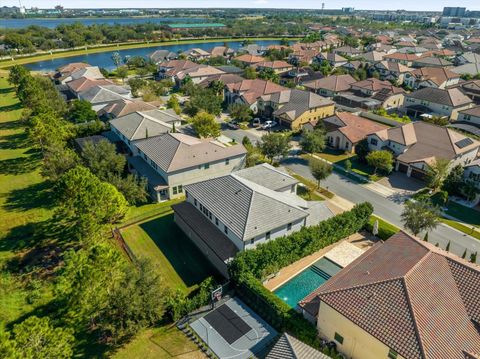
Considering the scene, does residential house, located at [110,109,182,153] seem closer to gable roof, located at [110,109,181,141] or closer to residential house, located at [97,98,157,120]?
gable roof, located at [110,109,181,141]

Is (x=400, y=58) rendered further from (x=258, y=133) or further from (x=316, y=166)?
(x=316, y=166)

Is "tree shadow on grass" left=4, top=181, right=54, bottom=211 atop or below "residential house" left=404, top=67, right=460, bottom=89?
below

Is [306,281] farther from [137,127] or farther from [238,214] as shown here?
[137,127]

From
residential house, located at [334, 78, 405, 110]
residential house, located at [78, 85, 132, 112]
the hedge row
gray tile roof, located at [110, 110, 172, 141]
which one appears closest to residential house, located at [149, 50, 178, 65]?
residential house, located at [78, 85, 132, 112]

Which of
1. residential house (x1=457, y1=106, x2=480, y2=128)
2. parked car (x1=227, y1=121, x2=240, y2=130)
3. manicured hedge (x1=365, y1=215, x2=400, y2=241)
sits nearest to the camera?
manicured hedge (x1=365, y1=215, x2=400, y2=241)

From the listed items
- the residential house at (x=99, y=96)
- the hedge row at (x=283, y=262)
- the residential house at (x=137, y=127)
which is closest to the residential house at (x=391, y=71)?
the residential house at (x=137, y=127)

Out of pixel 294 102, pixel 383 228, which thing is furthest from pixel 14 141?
pixel 383 228
